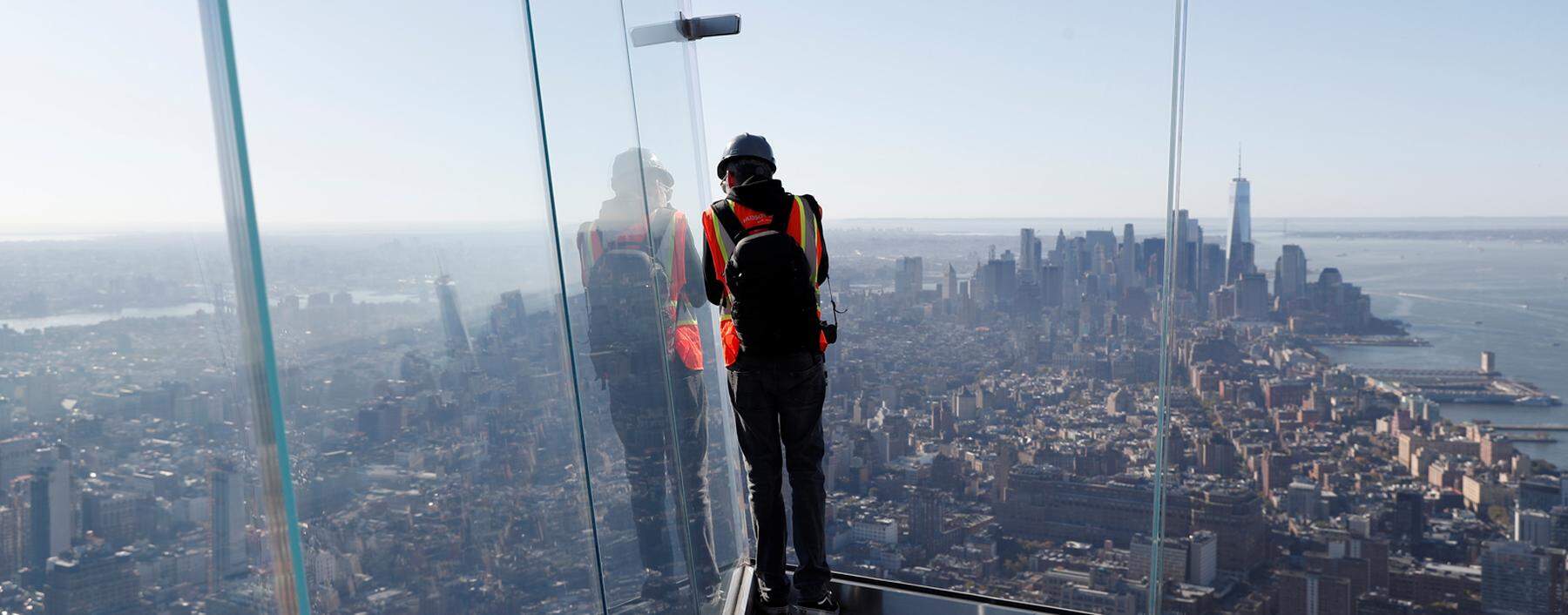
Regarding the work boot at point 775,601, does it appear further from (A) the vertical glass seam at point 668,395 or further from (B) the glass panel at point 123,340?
(B) the glass panel at point 123,340

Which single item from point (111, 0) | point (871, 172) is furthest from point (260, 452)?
point (871, 172)

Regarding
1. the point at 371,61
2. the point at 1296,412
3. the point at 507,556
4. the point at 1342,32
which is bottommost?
the point at 1296,412

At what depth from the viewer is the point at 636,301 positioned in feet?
7.89

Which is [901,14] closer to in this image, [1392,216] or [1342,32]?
[1342,32]

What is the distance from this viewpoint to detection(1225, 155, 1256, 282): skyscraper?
10.4 ft

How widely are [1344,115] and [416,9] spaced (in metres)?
2.90

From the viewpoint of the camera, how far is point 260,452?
99cm

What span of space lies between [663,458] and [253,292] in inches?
61.6

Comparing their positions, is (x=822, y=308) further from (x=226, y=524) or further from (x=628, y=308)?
(x=226, y=524)

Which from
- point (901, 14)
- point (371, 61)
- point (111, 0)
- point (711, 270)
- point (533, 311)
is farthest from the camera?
point (901, 14)

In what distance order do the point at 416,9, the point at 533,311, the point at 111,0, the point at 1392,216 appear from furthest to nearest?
the point at 1392,216, the point at 533,311, the point at 416,9, the point at 111,0

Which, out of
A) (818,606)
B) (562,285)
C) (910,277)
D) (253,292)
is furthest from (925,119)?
(253,292)

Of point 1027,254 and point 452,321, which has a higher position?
point 452,321

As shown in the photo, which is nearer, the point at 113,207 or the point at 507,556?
the point at 113,207
